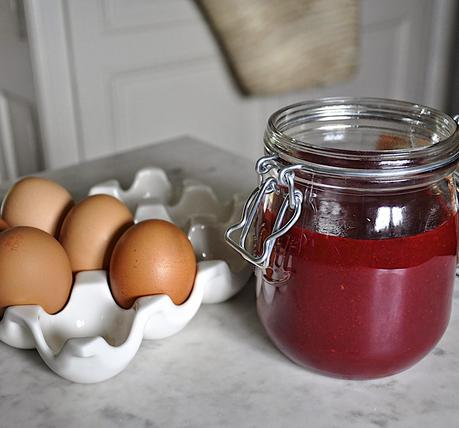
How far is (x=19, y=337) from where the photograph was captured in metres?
0.64

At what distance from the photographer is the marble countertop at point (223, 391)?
0.57 metres

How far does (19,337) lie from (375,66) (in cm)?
214

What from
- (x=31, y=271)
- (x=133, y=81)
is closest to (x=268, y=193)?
(x=31, y=271)

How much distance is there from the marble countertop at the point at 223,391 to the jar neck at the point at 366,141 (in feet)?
0.64

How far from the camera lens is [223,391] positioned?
0.60 metres

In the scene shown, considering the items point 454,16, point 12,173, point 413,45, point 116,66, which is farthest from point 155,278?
point 454,16

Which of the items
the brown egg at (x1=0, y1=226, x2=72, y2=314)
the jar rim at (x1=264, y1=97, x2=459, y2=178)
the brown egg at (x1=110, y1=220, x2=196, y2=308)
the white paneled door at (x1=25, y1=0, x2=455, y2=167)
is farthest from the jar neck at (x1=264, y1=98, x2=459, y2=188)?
the white paneled door at (x1=25, y1=0, x2=455, y2=167)

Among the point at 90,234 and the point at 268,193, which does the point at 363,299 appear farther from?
the point at 90,234

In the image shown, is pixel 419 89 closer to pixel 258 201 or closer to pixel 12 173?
pixel 12 173

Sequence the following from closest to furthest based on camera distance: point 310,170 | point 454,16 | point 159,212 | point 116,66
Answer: point 310,170
point 159,212
point 116,66
point 454,16

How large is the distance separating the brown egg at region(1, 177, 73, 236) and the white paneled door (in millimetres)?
1061

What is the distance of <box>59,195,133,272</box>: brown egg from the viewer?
28.0 inches

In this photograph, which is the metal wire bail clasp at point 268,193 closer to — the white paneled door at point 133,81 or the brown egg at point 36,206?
the brown egg at point 36,206

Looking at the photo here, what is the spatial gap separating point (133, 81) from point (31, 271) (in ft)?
4.52
